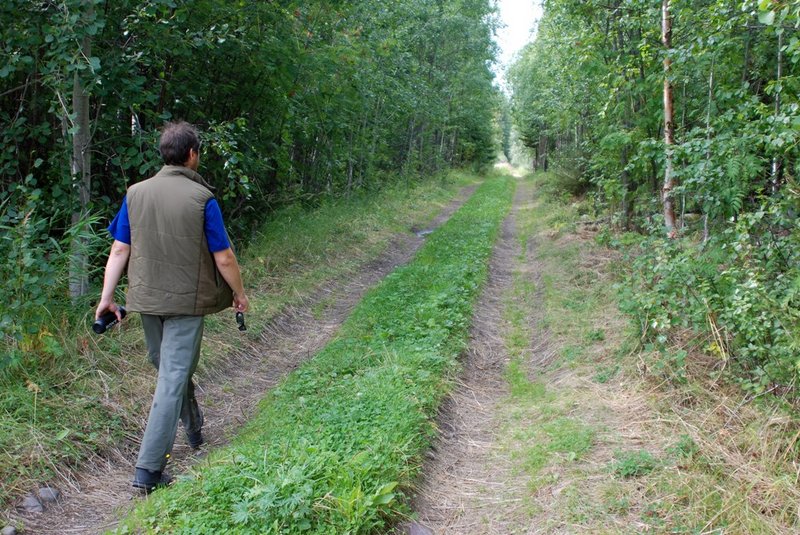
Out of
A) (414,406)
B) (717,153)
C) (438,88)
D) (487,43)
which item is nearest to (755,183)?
(717,153)

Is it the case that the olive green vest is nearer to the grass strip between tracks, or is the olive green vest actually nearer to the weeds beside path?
the grass strip between tracks

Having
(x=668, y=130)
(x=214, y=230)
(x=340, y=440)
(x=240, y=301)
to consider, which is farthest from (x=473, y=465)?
(x=668, y=130)

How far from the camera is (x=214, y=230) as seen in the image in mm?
3697

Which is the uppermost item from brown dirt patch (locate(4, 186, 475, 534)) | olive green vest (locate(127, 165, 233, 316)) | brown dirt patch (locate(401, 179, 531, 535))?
olive green vest (locate(127, 165, 233, 316))

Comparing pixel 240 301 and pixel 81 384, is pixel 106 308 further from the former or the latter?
pixel 81 384

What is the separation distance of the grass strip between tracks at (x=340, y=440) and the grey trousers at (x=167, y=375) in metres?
0.27

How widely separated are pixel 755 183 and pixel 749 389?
93.9 inches

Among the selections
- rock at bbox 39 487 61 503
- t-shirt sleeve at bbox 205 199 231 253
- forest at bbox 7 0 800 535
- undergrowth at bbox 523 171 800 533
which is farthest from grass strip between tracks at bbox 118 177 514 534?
t-shirt sleeve at bbox 205 199 231 253

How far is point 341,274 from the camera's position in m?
9.34

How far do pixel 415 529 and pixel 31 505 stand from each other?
2.32 meters

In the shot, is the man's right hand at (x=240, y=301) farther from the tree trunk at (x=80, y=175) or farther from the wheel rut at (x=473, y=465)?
the tree trunk at (x=80, y=175)

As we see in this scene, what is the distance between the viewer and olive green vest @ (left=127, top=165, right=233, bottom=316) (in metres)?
3.62

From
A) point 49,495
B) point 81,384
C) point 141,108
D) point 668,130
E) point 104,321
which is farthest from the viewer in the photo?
point 141,108

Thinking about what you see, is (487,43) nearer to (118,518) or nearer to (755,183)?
(755,183)
